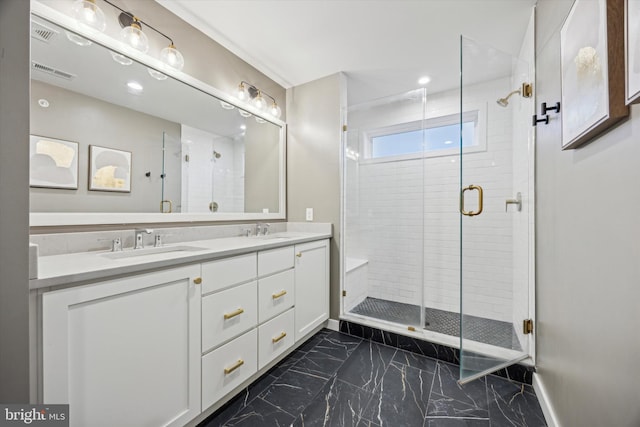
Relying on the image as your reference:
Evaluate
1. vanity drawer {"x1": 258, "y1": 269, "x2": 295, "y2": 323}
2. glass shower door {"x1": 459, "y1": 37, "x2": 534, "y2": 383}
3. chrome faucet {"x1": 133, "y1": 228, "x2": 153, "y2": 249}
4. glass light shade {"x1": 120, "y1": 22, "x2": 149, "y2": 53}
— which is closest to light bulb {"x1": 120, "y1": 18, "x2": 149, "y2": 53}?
glass light shade {"x1": 120, "y1": 22, "x2": 149, "y2": 53}

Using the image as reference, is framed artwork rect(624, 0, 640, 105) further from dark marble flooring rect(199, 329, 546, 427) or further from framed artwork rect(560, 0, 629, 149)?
dark marble flooring rect(199, 329, 546, 427)

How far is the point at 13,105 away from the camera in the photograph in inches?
24.3

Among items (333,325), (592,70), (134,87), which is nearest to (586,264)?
(592,70)

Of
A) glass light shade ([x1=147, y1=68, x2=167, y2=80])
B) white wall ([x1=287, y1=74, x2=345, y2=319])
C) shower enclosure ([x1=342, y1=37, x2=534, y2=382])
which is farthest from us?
white wall ([x1=287, y1=74, x2=345, y2=319])

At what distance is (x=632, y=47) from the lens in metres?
0.60

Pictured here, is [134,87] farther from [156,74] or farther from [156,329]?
[156,329]

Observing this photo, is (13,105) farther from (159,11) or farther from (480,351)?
(480,351)

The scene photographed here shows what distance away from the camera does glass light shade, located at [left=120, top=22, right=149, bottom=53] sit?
1.42m

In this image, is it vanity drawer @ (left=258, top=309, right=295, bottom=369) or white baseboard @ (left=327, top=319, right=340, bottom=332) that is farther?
white baseboard @ (left=327, top=319, right=340, bottom=332)

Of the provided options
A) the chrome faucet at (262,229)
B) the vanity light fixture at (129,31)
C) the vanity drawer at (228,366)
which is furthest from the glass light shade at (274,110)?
the vanity drawer at (228,366)

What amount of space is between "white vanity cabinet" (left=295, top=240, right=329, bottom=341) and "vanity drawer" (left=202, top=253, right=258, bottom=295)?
495 millimetres

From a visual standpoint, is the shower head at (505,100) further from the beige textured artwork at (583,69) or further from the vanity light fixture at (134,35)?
the vanity light fixture at (134,35)

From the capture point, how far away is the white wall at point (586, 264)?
2.21 feet

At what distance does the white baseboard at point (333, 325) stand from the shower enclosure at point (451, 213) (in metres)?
0.11
